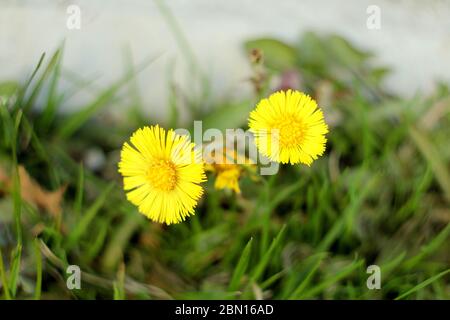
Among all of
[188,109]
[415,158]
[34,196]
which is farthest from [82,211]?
[415,158]

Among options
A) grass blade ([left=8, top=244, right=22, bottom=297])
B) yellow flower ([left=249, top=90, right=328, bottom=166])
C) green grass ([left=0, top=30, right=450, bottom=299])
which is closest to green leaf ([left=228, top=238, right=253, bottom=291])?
green grass ([left=0, top=30, right=450, bottom=299])

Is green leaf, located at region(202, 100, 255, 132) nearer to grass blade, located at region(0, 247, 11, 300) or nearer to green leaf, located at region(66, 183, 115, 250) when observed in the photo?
green leaf, located at region(66, 183, 115, 250)

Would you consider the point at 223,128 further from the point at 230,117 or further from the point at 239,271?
the point at 239,271


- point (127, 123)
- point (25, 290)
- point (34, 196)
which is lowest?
point (25, 290)

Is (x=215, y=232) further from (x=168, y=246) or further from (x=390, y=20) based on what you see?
(x=390, y=20)

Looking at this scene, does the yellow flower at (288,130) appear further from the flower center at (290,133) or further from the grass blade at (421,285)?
the grass blade at (421,285)

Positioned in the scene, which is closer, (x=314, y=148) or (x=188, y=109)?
(x=314, y=148)

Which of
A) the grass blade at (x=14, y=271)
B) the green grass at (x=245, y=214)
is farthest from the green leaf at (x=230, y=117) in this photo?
the grass blade at (x=14, y=271)
